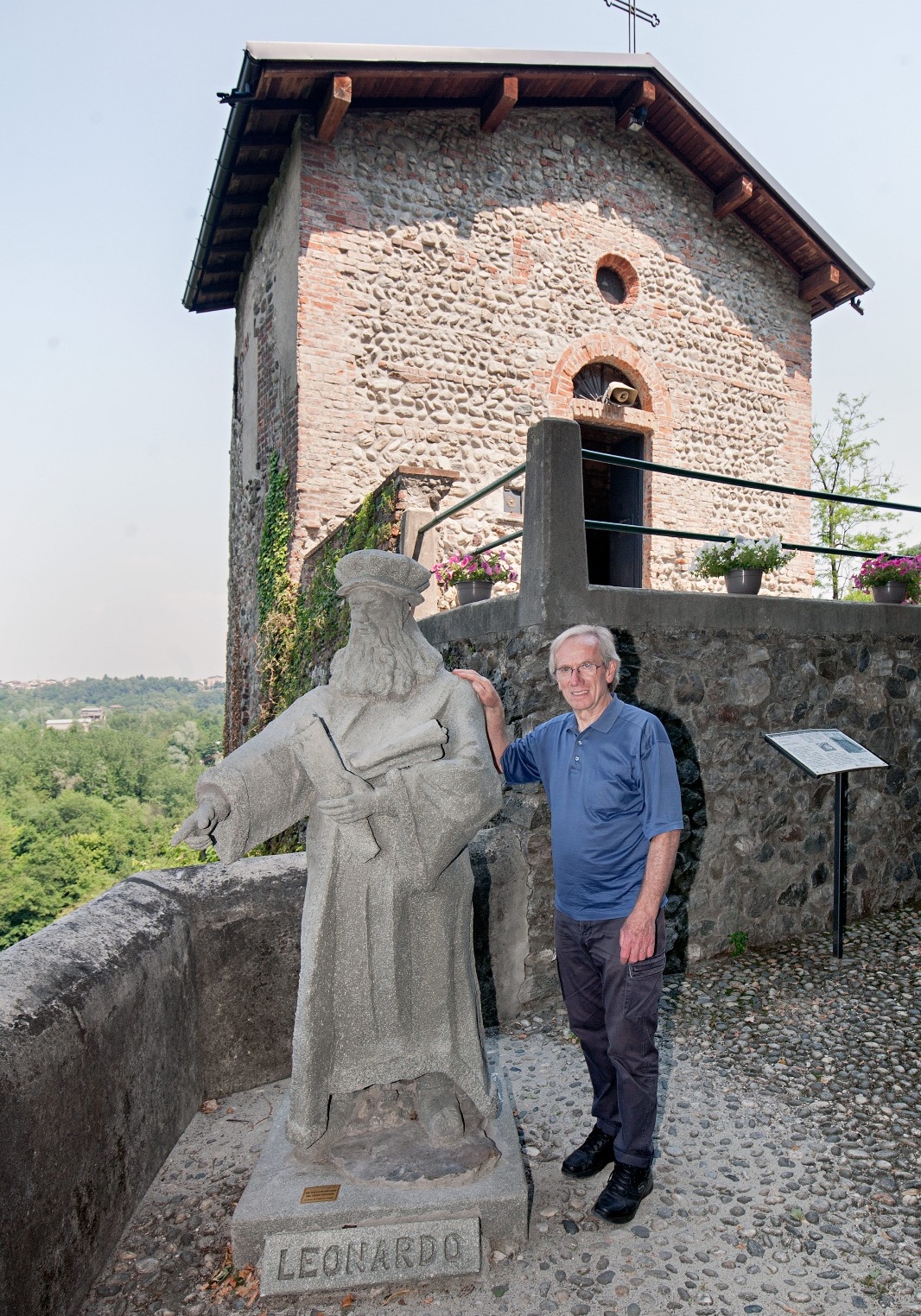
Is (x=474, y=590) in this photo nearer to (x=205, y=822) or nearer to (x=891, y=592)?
(x=891, y=592)

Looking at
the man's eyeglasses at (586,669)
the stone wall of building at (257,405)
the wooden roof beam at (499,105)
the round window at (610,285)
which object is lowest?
the man's eyeglasses at (586,669)

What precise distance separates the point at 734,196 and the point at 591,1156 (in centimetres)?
1241

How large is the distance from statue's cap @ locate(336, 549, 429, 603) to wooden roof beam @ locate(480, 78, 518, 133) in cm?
939

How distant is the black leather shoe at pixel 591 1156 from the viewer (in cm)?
277

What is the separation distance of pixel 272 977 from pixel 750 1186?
1.90 metres

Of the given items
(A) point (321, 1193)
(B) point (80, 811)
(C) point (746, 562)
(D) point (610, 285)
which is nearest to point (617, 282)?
(D) point (610, 285)

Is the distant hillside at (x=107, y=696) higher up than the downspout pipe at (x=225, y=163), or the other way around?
the downspout pipe at (x=225, y=163)

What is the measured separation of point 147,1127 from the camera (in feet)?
8.97

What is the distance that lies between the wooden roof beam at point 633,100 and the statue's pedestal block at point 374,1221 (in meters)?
12.1

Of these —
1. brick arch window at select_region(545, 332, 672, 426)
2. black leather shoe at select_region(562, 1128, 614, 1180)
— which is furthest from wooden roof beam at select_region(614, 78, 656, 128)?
black leather shoe at select_region(562, 1128, 614, 1180)

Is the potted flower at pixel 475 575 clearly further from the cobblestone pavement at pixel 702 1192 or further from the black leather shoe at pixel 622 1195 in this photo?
the black leather shoe at pixel 622 1195

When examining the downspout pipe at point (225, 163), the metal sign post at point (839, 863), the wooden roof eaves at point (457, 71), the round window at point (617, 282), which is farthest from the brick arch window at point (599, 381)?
the metal sign post at point (839, 863)

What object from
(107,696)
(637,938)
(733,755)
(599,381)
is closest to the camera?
(637,938)

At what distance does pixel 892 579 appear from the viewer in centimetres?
596
